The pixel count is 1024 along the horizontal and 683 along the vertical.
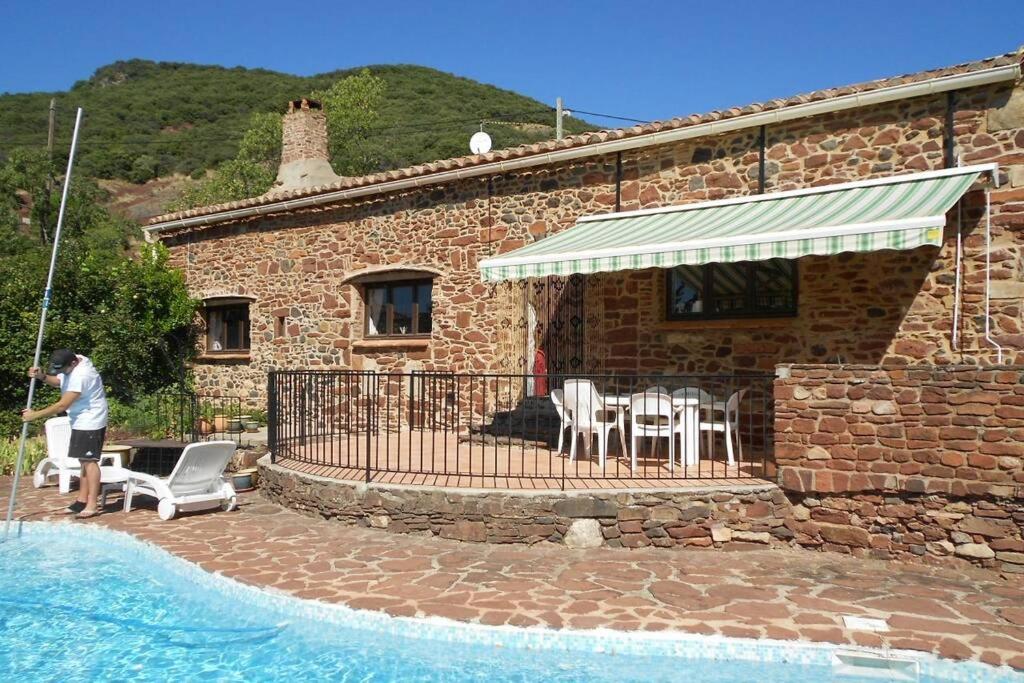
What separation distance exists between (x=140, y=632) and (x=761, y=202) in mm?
8779

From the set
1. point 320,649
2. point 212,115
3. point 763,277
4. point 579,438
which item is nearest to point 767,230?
point 763,277

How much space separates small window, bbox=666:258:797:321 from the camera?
1029cm

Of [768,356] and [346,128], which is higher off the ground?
[346,128]

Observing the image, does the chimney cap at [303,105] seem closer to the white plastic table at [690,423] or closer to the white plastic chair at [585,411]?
the white plastic chair at [585,411]

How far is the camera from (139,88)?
231 feet

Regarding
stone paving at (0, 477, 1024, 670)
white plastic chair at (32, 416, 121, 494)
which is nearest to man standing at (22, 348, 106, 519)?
stone paving at (0, 477, 1024, 670)

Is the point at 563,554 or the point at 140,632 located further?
the point at 563,554

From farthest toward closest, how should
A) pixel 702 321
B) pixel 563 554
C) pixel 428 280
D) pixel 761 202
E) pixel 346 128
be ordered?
pixel 346 128 → pixel 428 280 → pixel 702 321 → pixel 761 202 → pixel 563 554

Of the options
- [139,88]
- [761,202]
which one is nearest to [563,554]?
[761,202]

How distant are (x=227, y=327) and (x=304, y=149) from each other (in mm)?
5626

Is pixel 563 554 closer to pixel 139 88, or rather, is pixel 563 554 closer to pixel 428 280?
pixel 428 280

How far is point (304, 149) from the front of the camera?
19812mm

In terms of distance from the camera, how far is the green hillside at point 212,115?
47719 millimetres

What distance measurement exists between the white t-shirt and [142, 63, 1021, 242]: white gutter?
6.76 meters
